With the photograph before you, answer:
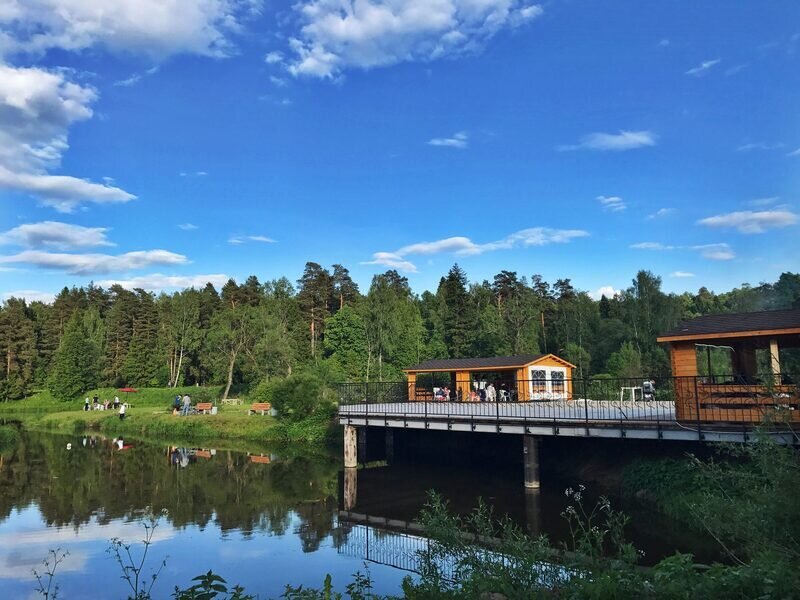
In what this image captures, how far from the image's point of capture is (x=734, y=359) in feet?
58.7

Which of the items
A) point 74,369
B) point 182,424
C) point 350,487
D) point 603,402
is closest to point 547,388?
point 603,402

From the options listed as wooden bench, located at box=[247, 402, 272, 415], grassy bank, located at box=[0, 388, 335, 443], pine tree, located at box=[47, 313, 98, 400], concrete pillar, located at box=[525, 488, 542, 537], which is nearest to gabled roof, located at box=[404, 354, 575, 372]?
grassy bank, located at box=[0, 388, 335, 443]

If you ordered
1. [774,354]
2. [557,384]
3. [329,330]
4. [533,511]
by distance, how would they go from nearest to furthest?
[774,354] < [533,511] < [557,384] < [329,330]

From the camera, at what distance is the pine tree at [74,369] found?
2404 inches

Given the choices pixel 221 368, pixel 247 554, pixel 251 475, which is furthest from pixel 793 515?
pixel 221 368

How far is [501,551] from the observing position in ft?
21.3

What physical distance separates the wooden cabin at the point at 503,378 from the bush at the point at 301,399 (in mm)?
5603

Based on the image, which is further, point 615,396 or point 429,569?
point 615,396

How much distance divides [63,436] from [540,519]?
121 ft

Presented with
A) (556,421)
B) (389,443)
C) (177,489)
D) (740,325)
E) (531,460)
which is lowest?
(177,489)

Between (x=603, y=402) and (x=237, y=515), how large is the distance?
696 inches

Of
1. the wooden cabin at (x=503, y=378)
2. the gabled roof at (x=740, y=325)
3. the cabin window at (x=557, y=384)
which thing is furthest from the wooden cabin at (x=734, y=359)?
the cabin window at (x=557, y=384)

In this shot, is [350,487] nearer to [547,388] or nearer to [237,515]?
[237,515]

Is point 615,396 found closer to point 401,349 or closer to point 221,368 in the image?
point 401,349
